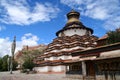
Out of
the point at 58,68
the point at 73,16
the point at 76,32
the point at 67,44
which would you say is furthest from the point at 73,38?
the point at 73,16

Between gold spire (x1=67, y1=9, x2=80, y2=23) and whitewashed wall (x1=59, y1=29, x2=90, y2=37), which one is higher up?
gold spire (x1=67, y1=9, x2=80, y2=23)

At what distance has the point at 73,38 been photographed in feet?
148

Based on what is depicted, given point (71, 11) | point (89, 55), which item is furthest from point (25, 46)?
point (89, 55)

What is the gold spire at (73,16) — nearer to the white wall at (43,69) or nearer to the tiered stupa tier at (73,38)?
the tiered stupa tier at (73,38)

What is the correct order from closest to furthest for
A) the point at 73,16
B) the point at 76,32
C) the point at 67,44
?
the point at 67,44, the point at 76,32, the point at 73,16

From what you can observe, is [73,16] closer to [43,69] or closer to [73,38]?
[73,38]

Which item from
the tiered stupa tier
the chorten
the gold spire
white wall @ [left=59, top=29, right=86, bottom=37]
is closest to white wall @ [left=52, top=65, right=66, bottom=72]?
the chorten

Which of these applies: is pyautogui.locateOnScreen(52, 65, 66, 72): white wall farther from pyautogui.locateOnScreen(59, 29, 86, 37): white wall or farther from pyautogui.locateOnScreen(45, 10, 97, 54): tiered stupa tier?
pyautogui.locateOnScreen(59, 29, 86, 37): white wall

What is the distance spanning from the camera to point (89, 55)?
24625 mm

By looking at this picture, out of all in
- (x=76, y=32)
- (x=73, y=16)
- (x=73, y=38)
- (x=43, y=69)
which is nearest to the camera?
(x=43, y=69)

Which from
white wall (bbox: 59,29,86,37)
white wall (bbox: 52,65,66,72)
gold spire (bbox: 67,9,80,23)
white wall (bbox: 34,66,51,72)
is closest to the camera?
white wall (bbox: 52,65,66,72)

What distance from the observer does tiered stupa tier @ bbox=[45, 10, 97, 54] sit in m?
42.9

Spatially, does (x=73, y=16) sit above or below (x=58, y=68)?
above

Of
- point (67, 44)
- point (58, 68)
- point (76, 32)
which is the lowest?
point (58, 68)
